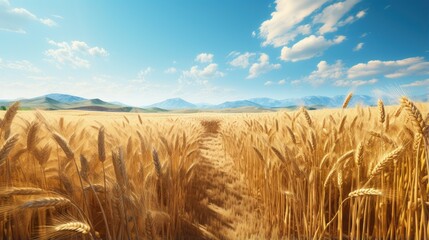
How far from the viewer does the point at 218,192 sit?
3334 mm

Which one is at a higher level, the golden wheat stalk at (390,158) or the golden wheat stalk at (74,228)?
the golden wheat stalk at (390,158)

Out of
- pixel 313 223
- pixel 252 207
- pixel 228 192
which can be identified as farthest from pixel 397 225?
pixel 228 192

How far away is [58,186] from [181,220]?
1210mm

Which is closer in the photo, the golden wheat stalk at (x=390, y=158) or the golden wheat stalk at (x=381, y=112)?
the golden wheat stalk at (x=390, y=158)

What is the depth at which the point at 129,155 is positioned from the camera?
2357 mm

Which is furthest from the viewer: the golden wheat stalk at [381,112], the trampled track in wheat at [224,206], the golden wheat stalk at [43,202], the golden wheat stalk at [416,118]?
the trampled track in wheat at [224,206]

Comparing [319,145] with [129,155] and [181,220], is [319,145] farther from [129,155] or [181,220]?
[129,155]

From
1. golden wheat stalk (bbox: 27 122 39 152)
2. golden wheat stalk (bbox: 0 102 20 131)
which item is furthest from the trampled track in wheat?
golden wheat stalk (bbox: 0 102 20 131)

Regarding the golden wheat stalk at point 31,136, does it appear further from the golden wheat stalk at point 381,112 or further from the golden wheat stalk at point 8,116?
the golden wheat stalk at point 381,112

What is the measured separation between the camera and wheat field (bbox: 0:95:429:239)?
146 cm

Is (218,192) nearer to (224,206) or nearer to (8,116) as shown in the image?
(224,206)

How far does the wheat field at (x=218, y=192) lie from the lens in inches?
57.3

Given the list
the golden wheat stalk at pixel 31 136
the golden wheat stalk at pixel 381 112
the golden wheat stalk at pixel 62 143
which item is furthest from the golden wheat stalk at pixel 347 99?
the golden wheat stalk at pixel 31 136

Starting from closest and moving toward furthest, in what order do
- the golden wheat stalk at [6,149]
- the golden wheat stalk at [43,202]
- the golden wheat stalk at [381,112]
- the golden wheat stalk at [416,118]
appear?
the golden wheat stalk at [43,202]
the golden wheat stalk at [6,149]
the golden wheat stalk at [416,118]
the golden wheat stalk at [381,112]
